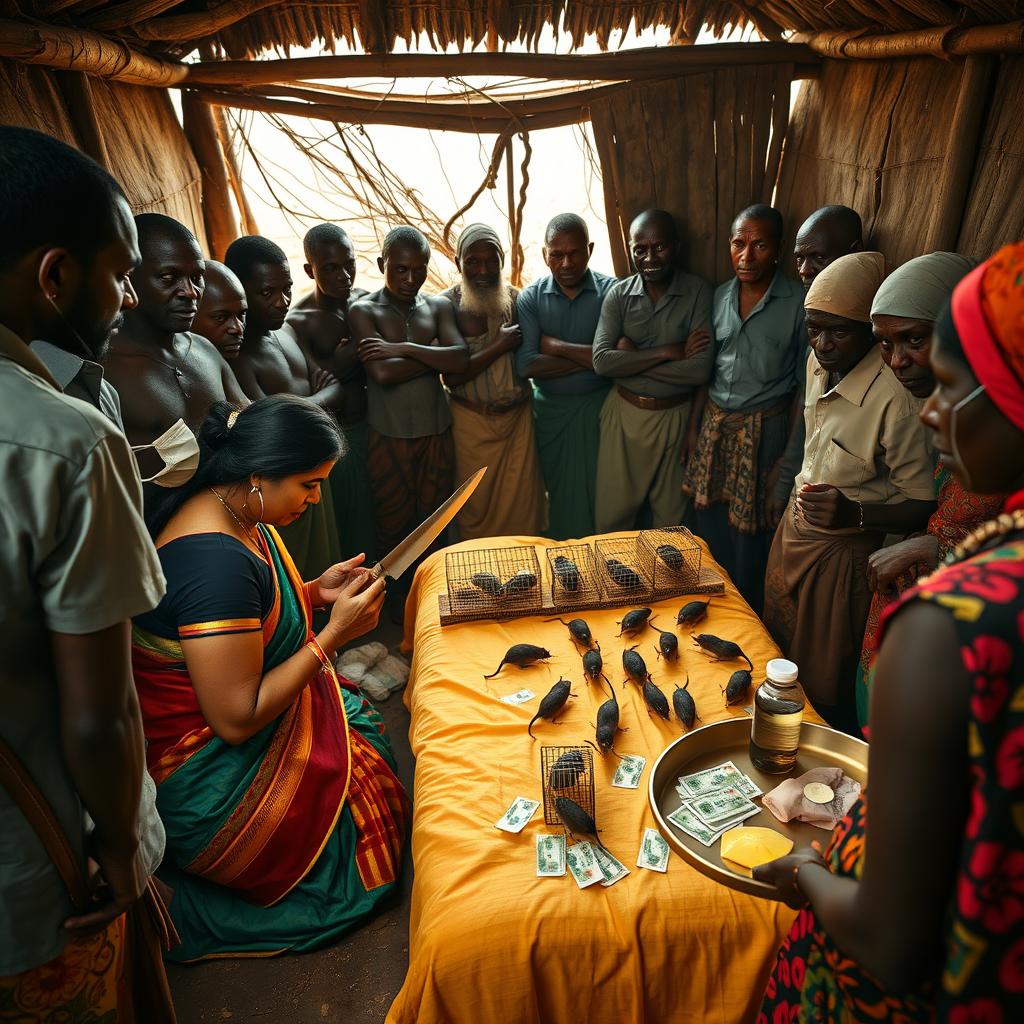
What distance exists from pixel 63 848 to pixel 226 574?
943mm

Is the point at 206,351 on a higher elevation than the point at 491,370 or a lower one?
higher

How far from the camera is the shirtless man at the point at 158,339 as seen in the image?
2.81 metres

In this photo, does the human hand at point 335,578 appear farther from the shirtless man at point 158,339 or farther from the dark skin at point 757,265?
the dark skin at point 757,265

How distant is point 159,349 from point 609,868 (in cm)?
254

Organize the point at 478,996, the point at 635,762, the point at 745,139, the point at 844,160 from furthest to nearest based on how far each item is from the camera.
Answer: the point at 745,139
the point at 844,160
the point at 635,762
the point at 478,996

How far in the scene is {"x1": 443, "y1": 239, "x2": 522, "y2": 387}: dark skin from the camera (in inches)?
165

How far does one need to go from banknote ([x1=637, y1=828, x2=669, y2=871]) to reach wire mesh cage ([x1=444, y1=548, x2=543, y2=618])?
3.72 ft

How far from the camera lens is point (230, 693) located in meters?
2.11

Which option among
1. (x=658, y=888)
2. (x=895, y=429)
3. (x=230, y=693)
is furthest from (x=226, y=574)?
(x=895, y=429)

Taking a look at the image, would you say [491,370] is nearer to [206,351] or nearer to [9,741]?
[206,351]

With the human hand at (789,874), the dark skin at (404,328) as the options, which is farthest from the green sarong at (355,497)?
the human hand at (789,874)

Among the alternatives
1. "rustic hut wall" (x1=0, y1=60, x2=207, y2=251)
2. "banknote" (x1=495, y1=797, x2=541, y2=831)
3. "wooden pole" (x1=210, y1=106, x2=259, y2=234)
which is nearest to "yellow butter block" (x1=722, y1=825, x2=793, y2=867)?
→ "banknote" (x1=495, y1=797, x2=541, y2=831)

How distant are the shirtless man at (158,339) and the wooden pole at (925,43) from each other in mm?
3058

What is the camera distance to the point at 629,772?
2004 millimetres
